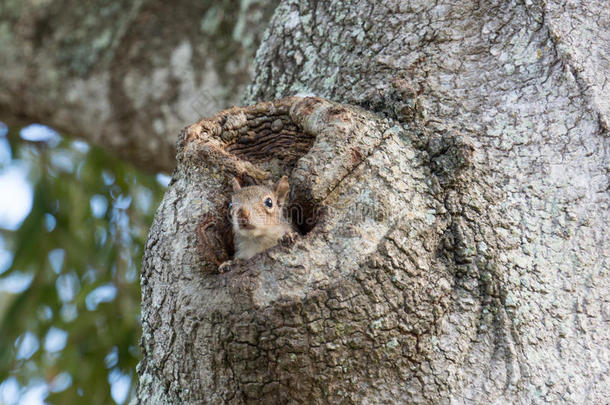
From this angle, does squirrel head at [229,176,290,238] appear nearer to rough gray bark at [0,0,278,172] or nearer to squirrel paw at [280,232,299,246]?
squirrel paw at [280,232,299,246]

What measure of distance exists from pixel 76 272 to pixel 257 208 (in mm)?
2863

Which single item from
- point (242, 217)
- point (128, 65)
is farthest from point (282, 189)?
point (128, 65)

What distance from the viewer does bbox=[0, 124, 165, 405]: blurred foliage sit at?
4539 millimetres

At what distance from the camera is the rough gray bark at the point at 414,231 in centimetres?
180

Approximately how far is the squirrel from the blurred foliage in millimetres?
2035

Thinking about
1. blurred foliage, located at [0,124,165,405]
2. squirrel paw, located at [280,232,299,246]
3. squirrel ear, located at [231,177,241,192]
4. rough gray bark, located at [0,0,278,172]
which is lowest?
blurred foliage, located at [0,124,165,405]

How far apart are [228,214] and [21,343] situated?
3135mm

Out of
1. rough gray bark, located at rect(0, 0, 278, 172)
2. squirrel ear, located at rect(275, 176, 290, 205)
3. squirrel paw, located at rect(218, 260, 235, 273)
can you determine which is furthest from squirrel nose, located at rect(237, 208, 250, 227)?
rough gray bark, located at rect(0, 0, 278, 172)

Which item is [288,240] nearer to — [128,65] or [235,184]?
[235,184]

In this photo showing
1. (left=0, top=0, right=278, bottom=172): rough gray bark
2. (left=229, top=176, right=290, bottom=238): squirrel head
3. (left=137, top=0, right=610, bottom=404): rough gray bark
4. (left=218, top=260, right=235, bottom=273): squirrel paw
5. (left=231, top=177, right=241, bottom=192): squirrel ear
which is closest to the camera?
(left=137, top=0, right=610, bottom=404): rough gray bark

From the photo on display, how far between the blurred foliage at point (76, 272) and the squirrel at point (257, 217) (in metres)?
2.03

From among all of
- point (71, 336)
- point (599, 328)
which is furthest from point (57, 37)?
point (599, 328)

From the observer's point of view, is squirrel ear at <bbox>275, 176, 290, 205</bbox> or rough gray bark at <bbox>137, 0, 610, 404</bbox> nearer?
rough gray bark at <bbox>137, 0, 610, 404</bbox>

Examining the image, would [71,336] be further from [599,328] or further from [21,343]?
[599,328]
